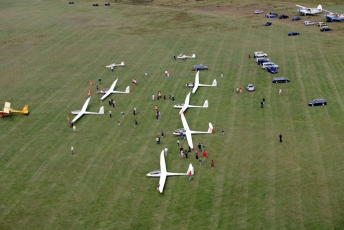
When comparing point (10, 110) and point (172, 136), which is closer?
point (172, 136)

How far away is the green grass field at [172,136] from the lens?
63.3 meters

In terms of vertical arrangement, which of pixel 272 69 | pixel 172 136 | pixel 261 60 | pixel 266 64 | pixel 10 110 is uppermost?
pixel 266 64

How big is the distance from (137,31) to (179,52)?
1223 inches

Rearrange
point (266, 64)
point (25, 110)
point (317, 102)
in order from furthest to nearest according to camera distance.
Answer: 1. point (266, 64)
2. point (25, 110)
3. point (317, 102)

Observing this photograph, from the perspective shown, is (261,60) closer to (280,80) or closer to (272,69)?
(272,69)

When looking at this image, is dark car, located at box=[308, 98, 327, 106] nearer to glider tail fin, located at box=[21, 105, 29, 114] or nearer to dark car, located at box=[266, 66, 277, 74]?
dark car, located at box=[266, 66, 277, 74]

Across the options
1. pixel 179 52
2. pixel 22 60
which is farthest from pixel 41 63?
pixel 179 52

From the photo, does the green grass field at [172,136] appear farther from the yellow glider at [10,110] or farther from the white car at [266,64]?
the white car at [266,64]

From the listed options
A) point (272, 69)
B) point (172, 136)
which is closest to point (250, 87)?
point (272, 69)

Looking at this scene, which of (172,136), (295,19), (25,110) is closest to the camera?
(172,136)

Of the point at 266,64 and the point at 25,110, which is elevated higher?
the point at 266,64

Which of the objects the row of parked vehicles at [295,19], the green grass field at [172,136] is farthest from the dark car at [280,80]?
the row of parked vehicles at [295,19]

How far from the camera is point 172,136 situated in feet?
278

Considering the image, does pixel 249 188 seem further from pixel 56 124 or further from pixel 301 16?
pixel 301 16
